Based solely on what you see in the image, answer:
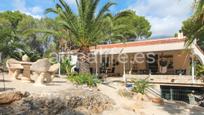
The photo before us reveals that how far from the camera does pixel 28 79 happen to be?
1612cm

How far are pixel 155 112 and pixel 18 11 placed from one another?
37313 mm

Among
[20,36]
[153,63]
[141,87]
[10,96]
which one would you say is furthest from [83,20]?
[20,36]

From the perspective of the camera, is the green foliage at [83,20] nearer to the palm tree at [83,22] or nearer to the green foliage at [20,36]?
the palm tree at [83,22]

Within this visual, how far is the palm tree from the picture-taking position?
61.9ft

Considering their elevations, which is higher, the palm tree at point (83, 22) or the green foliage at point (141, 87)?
the palm tree at point (83, 22)

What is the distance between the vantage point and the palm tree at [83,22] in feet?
61.9

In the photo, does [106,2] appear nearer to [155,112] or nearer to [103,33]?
[103,33]

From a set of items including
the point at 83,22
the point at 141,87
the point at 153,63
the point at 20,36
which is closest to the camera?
the point at 141,87

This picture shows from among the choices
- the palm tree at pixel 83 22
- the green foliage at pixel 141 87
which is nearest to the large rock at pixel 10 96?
the green foliage at pixel 141 87

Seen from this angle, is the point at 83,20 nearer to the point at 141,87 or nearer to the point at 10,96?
the point at 141,87

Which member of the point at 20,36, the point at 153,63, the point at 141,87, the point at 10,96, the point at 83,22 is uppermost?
the point at 20,36

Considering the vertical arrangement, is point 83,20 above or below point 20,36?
below

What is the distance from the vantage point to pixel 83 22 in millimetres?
18922

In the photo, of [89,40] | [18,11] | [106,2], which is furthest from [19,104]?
[18,11]
